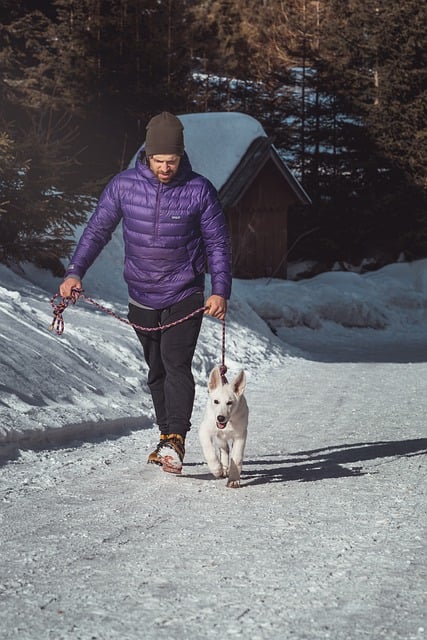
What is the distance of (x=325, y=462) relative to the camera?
7.84m

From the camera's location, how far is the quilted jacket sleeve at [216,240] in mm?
6855

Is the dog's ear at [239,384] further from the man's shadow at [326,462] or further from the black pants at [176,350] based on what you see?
the man's shadow at [326,462]

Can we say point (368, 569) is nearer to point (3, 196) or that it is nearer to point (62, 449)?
point (62, 449)

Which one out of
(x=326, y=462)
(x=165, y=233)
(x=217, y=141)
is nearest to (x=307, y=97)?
(x=217, y=141)

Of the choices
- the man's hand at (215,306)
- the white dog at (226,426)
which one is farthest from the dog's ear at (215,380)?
the man's hand at (215,306)

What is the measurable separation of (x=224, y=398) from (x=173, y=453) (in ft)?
2.10

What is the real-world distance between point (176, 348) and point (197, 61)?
4448 centimetres

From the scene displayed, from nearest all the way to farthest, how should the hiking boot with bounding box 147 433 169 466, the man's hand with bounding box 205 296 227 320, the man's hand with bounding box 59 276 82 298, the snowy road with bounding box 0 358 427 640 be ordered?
the snowy road with bounding box 0 358 427 640 → the man's hand with bounding box 205 296 227 320 → the man's hand with bounding box 59 276 82 298 → the hiking boot with bounding box 147 433 169 466

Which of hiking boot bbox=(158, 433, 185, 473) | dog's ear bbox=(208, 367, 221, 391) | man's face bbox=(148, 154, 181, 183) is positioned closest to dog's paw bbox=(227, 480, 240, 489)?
hiking boot bbox=(158, 433, 185, 473)

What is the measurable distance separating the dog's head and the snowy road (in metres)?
0.46

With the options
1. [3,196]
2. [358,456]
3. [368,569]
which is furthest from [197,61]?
[368,569]

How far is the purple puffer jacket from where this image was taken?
22.3 ft

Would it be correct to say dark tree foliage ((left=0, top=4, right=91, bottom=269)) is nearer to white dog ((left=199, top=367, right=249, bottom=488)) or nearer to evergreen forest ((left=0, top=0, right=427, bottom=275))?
white dog ((left=199, top=367, right=249, bottom=488))

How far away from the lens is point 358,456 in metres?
8.09
